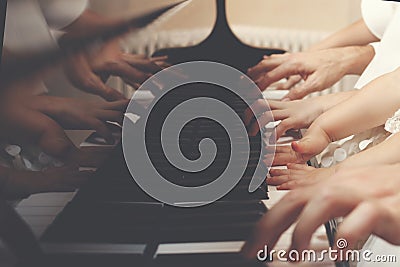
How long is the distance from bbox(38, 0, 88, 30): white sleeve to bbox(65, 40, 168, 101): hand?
73 mm

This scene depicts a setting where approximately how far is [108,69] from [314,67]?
0.38 meters

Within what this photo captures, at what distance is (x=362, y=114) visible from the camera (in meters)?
1.03

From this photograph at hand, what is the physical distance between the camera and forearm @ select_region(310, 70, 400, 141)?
1027 mm

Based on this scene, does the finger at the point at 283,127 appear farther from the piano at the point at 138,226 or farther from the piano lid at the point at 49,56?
the piano lid at the point at 49,56

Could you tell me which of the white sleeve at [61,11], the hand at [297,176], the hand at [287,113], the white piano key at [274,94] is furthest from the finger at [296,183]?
the white sleeve at [61,11]

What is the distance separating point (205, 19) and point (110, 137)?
36cm

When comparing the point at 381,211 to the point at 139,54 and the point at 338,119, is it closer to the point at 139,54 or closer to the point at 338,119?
the point at 338,119

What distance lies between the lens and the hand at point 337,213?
85 cm

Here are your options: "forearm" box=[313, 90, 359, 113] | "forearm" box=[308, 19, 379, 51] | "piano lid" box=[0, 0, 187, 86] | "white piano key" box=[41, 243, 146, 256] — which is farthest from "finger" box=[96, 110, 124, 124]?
"forearm" box=[308, 19, 379, 51]

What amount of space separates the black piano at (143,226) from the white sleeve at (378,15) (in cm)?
39

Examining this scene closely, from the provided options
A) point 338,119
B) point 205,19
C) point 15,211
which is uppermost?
point 205,19

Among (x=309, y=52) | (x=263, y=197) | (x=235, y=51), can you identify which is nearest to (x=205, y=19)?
(x=235, y=51)

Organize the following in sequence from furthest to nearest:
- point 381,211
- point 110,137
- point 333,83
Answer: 1. point 333,83
2. point 110,137
3. point 381,211

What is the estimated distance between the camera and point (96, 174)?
945 mm
